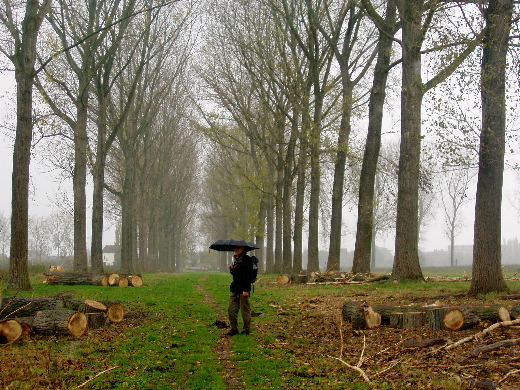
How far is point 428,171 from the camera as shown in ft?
62.2

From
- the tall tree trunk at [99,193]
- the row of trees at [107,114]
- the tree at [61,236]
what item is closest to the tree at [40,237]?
the tree at [61,236]

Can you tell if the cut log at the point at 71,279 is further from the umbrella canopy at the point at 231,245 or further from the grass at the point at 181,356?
the umbrella canopy at the point at 231,245

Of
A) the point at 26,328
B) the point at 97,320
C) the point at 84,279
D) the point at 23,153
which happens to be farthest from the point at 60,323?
the point at 84,279

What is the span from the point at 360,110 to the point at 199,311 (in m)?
15.5

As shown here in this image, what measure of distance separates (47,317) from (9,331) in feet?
2.93

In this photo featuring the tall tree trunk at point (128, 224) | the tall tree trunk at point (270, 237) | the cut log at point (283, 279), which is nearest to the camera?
the cut log at point (283, 279)

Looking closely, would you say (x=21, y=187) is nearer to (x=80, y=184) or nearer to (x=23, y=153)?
(x=23, y=153)

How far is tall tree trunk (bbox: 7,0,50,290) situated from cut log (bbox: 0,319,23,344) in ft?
24.1

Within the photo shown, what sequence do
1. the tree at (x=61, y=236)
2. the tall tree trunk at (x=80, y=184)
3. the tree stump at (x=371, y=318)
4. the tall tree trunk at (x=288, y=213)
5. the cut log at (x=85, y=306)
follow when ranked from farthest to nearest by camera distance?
the tree at (x=61, y=236), the tall tree trunk at (x=288, y=213), the tall tree trunk at (x=80, y=184), the cut log at (x=85, y=306), the tree stump at (x=371, y=318)

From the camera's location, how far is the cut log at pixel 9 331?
369 inches

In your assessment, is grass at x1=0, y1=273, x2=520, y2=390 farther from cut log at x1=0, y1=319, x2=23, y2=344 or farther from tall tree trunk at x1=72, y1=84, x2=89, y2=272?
tall tree trunk at x1=72, y1=84, x2=89, y2=272

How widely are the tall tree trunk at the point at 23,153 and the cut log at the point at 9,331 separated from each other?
289 inches

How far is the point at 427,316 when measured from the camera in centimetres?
989

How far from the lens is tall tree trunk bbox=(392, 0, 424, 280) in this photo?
17938 millimetres
